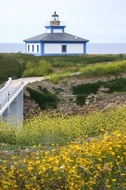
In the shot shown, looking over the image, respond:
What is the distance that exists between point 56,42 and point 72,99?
19338mm

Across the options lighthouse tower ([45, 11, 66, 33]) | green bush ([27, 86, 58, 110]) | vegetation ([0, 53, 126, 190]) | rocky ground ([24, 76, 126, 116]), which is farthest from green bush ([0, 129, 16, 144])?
lighthouse tower ([45, 11, 66, 33])

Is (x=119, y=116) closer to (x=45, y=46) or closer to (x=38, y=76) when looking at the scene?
(x=38, y=76)

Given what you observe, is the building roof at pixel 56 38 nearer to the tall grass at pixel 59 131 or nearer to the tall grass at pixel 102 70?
the tall grass at pixel 102 70

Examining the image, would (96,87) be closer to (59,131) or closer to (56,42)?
(56,42)

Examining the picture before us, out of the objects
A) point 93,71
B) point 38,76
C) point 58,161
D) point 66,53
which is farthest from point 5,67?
point 58,161

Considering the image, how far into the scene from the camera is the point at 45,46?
58.2m

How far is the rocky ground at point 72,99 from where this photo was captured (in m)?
37.4

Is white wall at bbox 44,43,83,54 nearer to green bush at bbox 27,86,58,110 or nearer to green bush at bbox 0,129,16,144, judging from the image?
green bush at bbox 27,86,58,110

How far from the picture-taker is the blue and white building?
191 ft

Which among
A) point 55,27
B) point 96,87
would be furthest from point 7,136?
point 55,27

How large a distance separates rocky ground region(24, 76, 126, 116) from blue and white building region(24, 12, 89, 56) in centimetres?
1492

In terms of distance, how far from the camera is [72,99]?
4019 centimetres

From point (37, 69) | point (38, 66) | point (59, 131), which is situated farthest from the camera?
point (38, 66)

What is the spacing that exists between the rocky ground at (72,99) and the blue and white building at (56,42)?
14.9 meters
